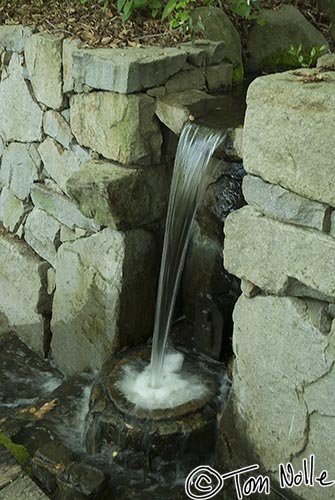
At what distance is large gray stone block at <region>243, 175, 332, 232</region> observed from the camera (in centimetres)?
247

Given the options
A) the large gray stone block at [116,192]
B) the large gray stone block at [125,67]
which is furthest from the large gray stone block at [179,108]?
the large gray stone block at [116,192]

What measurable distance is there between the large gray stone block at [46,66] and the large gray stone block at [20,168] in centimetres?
39

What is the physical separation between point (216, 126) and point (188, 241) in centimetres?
62

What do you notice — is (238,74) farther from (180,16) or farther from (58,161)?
(58,161)

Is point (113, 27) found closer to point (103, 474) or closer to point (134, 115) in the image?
point (134, 115)

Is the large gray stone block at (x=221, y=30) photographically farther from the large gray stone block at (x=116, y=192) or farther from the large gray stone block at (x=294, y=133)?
the large gray stone block at (x=294, y=133)

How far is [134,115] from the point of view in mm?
3453

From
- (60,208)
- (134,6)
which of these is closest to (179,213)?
(60,208)

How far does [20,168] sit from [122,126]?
4.00ft

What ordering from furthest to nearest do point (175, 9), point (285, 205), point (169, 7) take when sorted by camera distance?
point (175, 9)
point (169, 7)
point (285, 205)

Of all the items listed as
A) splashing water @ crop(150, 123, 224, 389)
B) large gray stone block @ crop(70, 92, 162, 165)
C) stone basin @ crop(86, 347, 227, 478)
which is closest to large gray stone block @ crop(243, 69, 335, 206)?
splashing water @ crop(150, 123, 224, 389)

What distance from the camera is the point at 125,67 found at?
11.0ft

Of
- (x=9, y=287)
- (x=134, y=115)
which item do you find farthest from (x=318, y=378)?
(x=9, y=287)

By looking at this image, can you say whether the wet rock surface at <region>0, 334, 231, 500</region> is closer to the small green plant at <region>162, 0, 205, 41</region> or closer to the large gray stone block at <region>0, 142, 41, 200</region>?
the large gray stone block at <region>0, 142, 41, 200</region>
